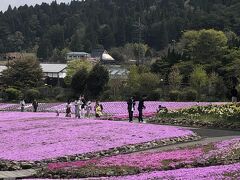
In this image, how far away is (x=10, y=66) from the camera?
9225 centimetres

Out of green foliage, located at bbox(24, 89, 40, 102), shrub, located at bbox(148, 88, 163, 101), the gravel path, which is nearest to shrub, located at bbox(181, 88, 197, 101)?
shrub, located at bbox(148, 88, 163, 101)

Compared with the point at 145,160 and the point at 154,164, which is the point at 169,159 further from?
the point at 154,164

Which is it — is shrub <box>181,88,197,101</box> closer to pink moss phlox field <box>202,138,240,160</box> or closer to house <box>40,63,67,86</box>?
pink moss phlox field <box>202,138,240,160</box>

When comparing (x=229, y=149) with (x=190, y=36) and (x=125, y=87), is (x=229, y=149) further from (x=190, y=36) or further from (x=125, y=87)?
(x=190, y=36)

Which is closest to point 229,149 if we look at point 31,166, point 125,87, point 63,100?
point 31,166

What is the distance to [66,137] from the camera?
2530 centimetres


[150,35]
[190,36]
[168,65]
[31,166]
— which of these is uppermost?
[150,35]

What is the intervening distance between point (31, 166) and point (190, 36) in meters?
76.9

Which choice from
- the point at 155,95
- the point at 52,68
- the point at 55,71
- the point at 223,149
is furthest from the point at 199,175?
the point at 52,68

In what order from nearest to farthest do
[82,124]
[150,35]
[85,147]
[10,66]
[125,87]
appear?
[85,147] → [82,124] → [125,87] → [10,66] → [150,35]

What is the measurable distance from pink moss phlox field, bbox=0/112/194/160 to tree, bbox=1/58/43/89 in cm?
5737

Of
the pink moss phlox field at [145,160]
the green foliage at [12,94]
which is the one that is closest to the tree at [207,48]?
the green foliage at [12,94]

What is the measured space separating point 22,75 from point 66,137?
66041 mm

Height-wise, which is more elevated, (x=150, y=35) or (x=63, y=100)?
(x=150, y=35)
